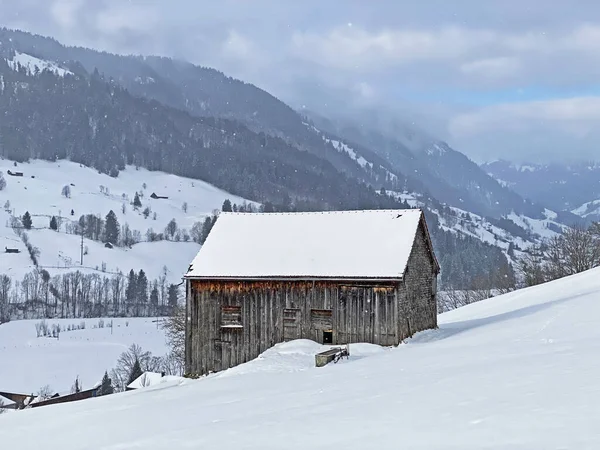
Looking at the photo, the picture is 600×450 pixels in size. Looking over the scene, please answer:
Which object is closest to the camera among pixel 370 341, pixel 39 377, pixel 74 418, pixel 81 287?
pixel 74 418

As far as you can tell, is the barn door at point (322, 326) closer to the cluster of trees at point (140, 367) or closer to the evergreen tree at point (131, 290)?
the cluster of trees at point (140, 367)

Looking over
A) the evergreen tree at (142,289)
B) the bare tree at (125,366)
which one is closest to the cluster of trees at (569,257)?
the bare tree at (125,366)

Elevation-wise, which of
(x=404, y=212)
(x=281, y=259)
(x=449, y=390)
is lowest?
(x=449, y=390)

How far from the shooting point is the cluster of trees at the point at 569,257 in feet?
195

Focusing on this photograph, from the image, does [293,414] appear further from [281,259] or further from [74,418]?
[281,259]

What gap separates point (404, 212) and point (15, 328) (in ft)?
399

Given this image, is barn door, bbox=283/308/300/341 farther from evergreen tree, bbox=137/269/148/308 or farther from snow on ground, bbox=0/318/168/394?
evergreen tree, bbox=137/269/148/308

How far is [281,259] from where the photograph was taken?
27672 millimetres

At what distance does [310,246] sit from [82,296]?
141173 millimetres

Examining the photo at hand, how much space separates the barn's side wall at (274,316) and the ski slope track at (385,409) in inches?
220

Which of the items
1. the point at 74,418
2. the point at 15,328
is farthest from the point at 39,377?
the point at 74,418

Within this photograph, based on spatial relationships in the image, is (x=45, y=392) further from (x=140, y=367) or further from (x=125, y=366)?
(x=125, y=366)

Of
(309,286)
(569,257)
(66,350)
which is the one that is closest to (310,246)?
(309,286)

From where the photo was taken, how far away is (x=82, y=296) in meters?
156
